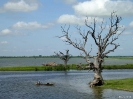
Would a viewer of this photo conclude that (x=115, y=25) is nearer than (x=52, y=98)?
No

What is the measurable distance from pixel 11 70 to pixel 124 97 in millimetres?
64824

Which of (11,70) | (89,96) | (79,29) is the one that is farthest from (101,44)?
(11,70)

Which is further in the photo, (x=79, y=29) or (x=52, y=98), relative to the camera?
(x=79, y=29)

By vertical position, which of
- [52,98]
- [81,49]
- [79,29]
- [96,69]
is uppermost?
[79,29]

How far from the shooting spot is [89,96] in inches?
1352

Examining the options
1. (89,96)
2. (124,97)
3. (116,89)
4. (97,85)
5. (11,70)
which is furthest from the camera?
(11,70)

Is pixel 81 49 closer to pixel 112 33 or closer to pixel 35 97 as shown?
pixel 112 33

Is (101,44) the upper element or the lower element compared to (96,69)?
upper

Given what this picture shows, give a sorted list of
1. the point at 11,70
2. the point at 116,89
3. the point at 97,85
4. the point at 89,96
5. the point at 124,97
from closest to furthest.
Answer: the point at 124,97
the point at 89,96
the point at 116,89
the point at 97,85
the point at 11,70

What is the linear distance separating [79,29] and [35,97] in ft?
56.0

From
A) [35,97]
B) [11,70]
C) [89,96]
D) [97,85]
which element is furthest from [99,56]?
[11,70]

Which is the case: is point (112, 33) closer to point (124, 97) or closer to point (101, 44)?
point (101, 44)

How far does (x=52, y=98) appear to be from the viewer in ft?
110

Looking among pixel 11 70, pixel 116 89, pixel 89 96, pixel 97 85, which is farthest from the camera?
pixel 11 70
